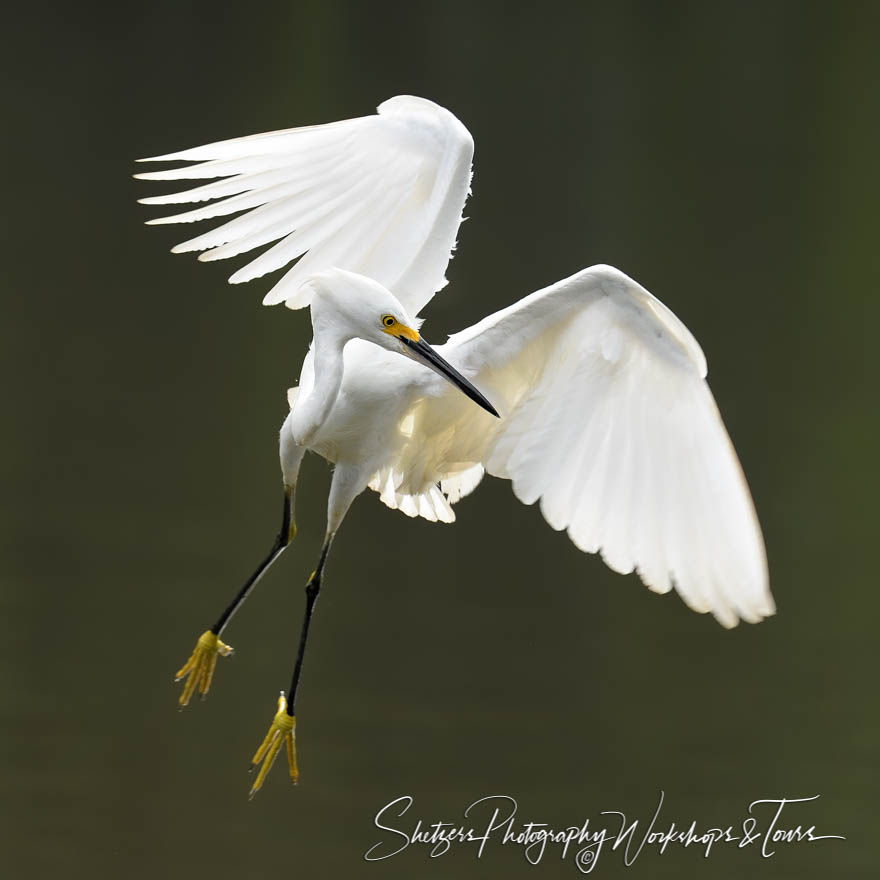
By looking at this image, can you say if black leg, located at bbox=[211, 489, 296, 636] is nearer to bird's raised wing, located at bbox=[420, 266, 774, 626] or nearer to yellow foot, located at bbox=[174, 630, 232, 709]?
yellow foot, located at bbox=[174, 630, 232, 709]

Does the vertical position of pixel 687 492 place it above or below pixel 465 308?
above

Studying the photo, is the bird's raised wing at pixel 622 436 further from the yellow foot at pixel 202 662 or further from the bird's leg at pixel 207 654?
the yellow foot at pixel 202 662

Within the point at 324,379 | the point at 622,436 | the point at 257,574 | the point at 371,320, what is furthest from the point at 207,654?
the point at 622,436

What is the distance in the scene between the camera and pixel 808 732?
555 cm

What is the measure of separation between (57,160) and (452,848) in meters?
6.99

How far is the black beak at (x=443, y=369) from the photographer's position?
4.49 metres

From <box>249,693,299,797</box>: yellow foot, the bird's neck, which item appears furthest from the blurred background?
the bird's neck

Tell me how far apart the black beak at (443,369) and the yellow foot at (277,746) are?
993mm

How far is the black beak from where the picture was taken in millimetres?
4488

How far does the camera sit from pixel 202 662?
500 cm

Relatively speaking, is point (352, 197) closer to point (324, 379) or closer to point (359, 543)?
point (324, 379)

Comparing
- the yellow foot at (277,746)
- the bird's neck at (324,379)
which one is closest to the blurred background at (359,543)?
the yellow foot at (277,746)

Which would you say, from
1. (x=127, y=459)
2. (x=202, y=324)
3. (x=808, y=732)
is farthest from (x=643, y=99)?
(x=808, y=732)

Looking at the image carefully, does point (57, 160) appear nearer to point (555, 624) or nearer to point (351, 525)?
point (351, 525)
